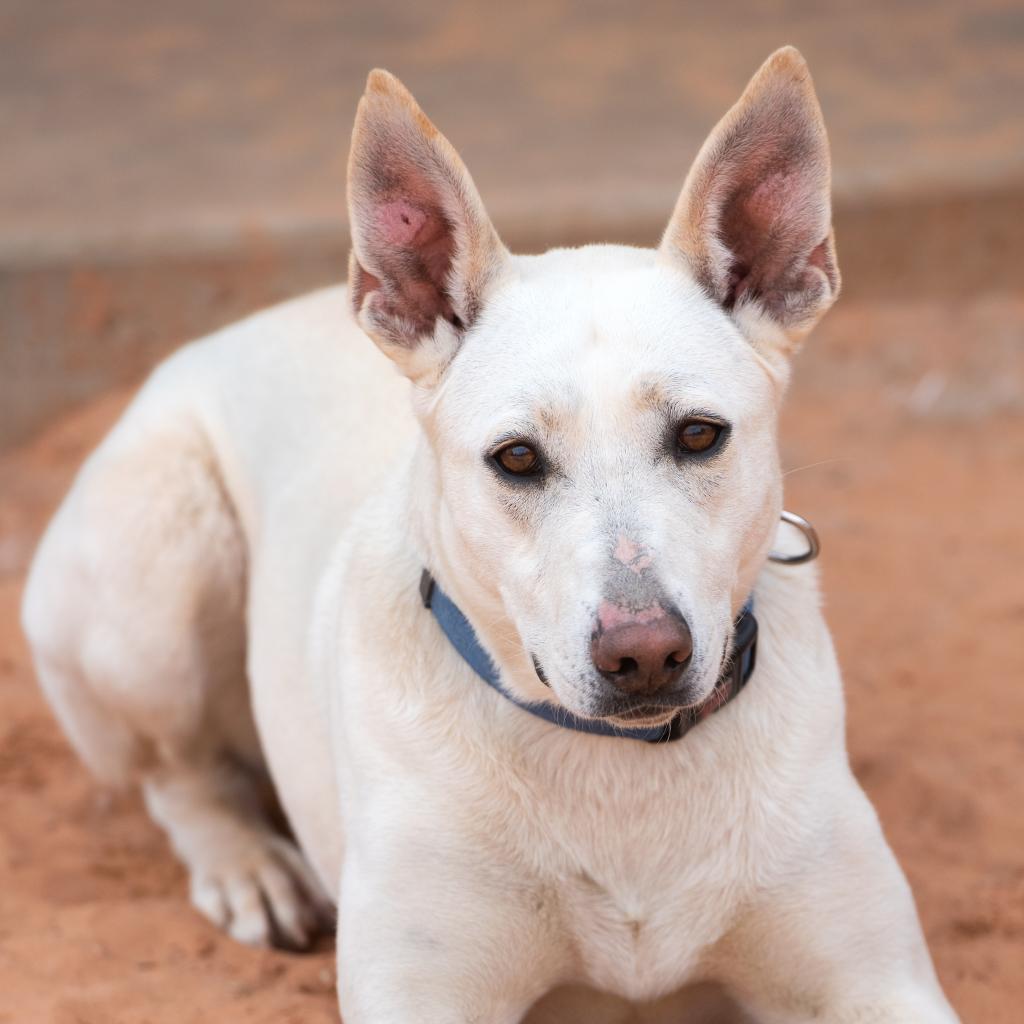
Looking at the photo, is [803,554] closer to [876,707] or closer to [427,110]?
[876,707]

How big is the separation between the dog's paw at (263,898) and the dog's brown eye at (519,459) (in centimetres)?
152

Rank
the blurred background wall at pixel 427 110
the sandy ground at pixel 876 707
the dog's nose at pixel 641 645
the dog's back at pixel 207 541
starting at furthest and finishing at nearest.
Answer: the blurred background wall at pixel 427 110 → the dog's back at pixel 207 541 → the sandy ground at pixel 876 707 → the dog's nose at pixel 641 645

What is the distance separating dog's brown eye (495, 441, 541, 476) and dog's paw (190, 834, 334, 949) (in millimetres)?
1517

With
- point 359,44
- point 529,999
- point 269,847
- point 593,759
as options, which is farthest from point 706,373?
point 359,44

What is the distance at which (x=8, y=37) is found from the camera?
8.91m

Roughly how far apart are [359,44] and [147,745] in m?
5.50

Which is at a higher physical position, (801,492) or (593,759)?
(593,759)

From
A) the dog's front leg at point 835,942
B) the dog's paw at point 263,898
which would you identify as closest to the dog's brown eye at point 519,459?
the dog's front leg at point 835,942

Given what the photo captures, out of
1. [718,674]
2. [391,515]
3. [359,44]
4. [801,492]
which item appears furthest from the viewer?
[359,44]

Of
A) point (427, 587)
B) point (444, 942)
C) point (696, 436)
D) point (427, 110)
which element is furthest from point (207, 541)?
point (427, 110)

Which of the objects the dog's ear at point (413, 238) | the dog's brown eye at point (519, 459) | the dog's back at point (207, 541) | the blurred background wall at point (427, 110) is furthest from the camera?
the blurred background wall at point (427, 110)

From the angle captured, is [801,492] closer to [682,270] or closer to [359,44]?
[682,270]

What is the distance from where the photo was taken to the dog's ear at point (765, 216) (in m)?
2.66

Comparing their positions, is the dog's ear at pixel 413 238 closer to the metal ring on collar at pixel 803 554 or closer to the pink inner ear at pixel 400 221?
the pink inner ear at pixel 400 221
